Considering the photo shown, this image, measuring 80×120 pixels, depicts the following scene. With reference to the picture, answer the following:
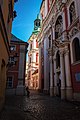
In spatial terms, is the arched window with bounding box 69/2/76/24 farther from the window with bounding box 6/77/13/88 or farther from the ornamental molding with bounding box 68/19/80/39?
the window with bounding box 6/77/13/88

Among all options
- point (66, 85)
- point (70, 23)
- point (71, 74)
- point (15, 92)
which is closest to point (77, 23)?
point (70, 23)

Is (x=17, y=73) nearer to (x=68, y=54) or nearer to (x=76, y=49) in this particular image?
(x=68, y=54)

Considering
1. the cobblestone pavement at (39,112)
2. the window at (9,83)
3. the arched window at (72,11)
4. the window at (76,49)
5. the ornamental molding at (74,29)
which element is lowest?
the cobblestone pavement at (39,112)

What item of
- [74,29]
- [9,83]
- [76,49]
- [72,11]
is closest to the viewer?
[74,29]

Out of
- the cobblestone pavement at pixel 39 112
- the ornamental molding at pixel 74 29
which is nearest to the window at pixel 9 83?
the cobblestone pavement at pixel 39 112

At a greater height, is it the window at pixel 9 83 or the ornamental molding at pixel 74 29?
the ornamental molding at pixel 74 29

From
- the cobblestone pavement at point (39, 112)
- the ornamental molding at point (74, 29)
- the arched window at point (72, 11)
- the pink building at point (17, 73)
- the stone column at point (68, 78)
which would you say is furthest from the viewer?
the pink building at point (17, 73)

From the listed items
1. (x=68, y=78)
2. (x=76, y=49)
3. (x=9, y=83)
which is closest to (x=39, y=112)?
(x=68, y=78)

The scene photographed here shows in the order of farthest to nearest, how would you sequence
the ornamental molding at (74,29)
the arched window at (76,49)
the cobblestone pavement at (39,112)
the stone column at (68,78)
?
the arched window at (76,49) → the stone column at (68,78) → the ornamental molding at (74,29) → the cobblestone pavement at (39,112)

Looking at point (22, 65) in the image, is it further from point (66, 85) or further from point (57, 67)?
point (66, 85)

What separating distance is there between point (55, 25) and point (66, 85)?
1052 cm

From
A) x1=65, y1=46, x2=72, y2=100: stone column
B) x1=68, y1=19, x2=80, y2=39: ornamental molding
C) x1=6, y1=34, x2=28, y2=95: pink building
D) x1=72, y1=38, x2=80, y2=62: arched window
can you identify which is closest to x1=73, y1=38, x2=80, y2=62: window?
x1=72, y1=38, x2=80, y2=62: arched window

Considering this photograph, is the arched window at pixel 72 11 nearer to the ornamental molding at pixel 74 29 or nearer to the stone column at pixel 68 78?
the ornamental molding at pixel 74 29

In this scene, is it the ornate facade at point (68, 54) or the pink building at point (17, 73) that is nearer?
the ornate facade at point (68, 54)
